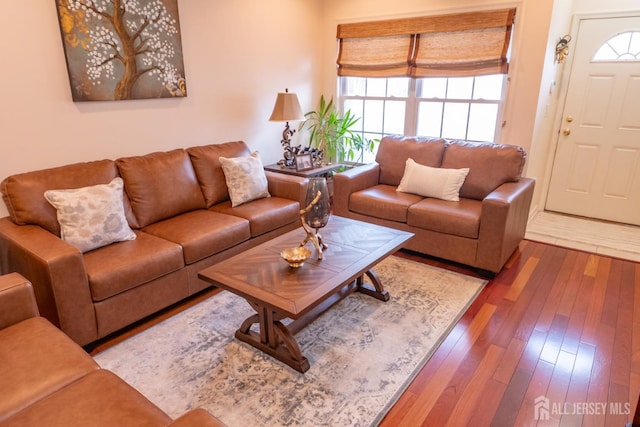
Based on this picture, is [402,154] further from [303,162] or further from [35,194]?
[35,194]

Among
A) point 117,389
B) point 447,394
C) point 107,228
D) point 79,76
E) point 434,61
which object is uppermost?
point 434,61

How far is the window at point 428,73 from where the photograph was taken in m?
3.72

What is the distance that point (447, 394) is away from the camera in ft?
6.30

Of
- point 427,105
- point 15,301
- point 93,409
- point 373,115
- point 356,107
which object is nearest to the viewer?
point 93,409

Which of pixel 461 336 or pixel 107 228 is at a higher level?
pixel 107 228

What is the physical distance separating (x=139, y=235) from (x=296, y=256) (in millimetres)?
1196

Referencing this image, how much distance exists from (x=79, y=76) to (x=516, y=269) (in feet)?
11.6

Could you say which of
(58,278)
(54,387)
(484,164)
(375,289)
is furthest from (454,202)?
(54,387)

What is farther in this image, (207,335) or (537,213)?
(537,213)

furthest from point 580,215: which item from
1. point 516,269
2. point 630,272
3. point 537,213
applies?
point 516,269

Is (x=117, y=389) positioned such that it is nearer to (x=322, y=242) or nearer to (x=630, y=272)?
(x=322, y=242)

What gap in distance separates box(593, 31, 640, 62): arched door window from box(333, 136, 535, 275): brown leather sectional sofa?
5.53 feet

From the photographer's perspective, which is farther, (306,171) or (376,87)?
(376,87)

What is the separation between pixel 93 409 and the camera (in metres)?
1.24
